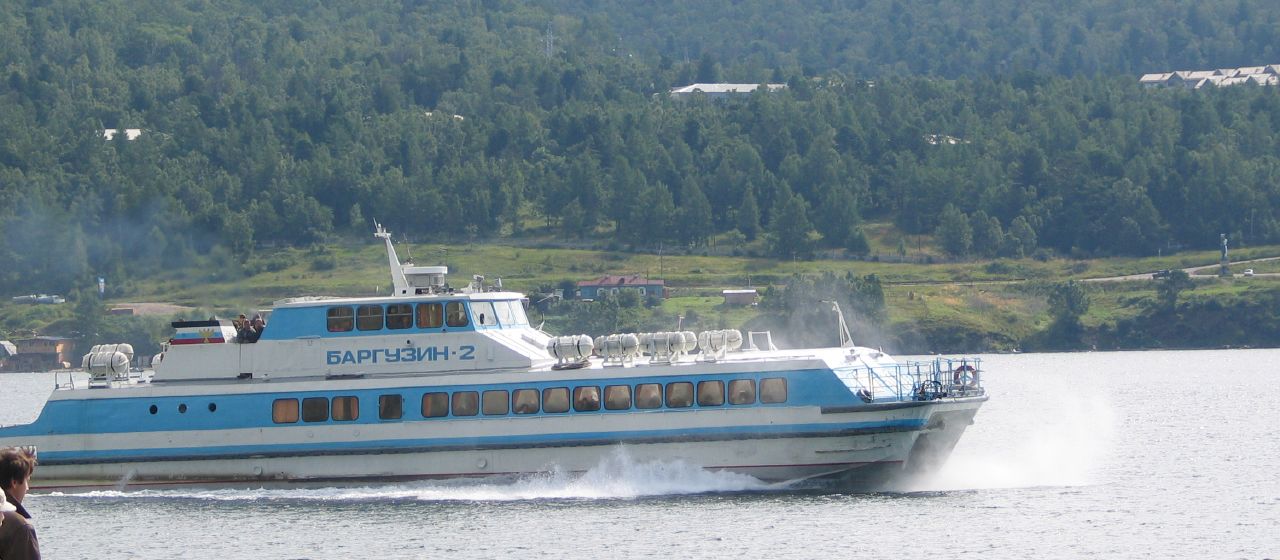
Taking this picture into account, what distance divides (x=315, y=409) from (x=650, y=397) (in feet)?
21.0

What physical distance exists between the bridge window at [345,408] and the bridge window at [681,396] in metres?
5.93

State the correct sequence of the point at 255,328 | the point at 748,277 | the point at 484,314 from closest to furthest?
the point at 484,314
the point at 255,328
the point at 748,277

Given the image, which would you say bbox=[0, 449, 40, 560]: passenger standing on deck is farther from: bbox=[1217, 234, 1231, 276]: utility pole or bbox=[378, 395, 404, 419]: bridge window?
bbox=[1217, 234, 1231, 276]: utility pole

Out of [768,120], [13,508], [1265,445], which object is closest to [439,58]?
[768,120]

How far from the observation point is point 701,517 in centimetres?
3038

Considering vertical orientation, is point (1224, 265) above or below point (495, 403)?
above

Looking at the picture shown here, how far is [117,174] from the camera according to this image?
125m

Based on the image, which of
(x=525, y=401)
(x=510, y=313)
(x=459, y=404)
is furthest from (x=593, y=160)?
(x=525, y=401)

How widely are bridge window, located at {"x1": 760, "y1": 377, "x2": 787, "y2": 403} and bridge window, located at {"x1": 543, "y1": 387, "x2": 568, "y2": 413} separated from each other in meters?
3.63

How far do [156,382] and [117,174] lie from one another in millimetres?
96002

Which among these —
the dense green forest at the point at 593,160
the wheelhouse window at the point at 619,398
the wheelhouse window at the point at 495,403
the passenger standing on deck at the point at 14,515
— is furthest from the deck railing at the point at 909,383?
the dense green forest at the point at 593,160

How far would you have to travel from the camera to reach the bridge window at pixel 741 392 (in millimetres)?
31281

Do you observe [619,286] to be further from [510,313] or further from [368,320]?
[368,320]

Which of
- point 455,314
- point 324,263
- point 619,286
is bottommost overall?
point 619,286
